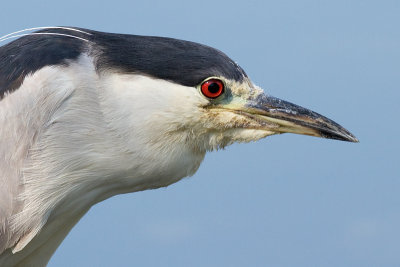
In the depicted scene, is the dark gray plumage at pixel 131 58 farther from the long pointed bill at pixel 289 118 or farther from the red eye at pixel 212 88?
the long pointed bill at pixel 289 118

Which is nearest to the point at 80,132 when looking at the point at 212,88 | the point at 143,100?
the point at 143,100

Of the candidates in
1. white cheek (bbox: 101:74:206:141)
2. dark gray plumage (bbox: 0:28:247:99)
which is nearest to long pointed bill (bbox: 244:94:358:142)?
dark gray plumage (bbox: 0:28:247:99)

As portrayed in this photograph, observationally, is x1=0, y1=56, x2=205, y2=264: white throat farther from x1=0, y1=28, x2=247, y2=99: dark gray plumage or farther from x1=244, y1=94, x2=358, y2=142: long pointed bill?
x1=244, y1=94, x2=358, y2=142: long pointed bill

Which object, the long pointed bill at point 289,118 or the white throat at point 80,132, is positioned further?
the long pointed bill at point 289,118

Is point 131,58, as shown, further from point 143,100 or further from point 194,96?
point 194,96

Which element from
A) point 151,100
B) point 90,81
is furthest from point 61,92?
point 151,100

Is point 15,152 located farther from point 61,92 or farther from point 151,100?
point 151,100

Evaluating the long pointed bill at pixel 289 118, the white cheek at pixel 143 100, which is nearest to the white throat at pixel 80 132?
the white cheek at pixel 143 100
